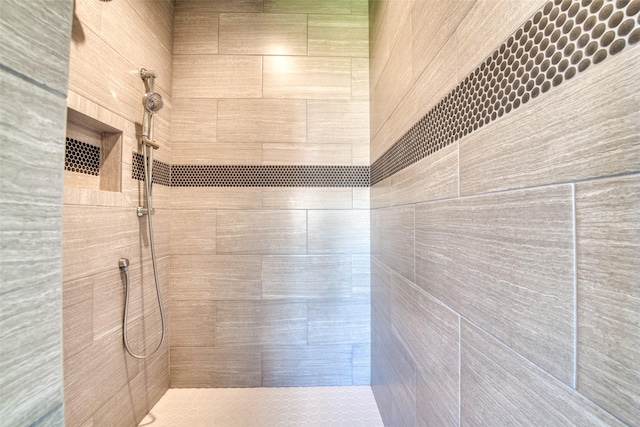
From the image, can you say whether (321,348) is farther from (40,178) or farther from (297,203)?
(40,178)

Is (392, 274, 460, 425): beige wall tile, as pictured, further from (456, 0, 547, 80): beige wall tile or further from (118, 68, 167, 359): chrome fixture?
(118, 68, 167, 359): chrome fixture

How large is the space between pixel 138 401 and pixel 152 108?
5.07ft

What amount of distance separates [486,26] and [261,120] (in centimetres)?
136

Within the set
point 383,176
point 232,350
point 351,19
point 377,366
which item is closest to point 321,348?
point 377,366

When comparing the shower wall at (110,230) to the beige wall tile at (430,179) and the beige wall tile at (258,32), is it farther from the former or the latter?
the beige wall tile at (430,179)

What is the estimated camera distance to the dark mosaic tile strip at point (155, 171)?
1346 mm

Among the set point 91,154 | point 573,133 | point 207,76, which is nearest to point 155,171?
point 91,154

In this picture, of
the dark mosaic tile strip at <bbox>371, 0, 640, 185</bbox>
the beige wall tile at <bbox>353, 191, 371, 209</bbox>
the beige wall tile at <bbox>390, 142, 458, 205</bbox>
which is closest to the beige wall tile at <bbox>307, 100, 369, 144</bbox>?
the beige wall tile at <bbox>353, 191, 371, 209</bbox>

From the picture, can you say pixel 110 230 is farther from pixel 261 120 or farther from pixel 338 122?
pixel 338 122

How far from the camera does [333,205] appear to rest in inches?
67.4

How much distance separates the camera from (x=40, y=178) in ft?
0.97

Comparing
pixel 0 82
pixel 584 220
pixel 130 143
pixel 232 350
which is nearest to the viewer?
pixel 0 82

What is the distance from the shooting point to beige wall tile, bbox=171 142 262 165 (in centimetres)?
168

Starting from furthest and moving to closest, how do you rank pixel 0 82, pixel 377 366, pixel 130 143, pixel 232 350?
pixel 232 350, pixel 377 366, pixel 130 143, pixel 0 82
